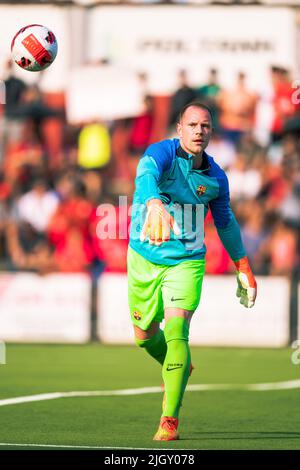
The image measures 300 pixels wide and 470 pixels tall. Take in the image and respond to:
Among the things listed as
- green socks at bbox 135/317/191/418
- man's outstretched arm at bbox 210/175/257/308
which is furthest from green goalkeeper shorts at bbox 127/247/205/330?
man's outstretched arm at bbox 210/175/257/308

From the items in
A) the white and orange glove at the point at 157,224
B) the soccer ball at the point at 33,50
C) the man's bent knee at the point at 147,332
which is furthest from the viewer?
the soccer ball at the point at 33,50

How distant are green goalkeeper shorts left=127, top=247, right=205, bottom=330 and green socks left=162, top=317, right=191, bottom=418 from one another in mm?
211

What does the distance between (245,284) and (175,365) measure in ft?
3.97

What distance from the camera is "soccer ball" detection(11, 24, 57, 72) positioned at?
39.2ft

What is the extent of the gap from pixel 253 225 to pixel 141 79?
3.44 meters

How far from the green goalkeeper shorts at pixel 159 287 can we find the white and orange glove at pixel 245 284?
520 mm

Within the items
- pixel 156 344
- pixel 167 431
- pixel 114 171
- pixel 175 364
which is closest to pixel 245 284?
pixel 156 344

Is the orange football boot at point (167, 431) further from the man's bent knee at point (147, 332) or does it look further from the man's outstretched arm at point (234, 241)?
the man's outstretched arm at point (234, 241)

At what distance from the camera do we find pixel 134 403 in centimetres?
1238

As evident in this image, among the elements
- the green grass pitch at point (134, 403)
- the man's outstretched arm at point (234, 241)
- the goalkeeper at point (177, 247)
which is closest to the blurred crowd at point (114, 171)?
the green grass pitch at point (134, 403)

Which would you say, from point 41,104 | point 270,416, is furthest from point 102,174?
point 270,416

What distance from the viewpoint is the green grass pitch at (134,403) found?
9.50 metres

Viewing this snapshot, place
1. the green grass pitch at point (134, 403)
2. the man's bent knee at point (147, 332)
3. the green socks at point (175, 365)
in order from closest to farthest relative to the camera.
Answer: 1. the green socks at point (175, 365)
2. the green grass pitch at point (134, 403)
3. the man's bent knee at point (147, 332)

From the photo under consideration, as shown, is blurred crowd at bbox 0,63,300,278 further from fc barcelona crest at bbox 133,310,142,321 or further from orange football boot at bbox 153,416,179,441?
orange football boot at bbox 153,416,179,441
